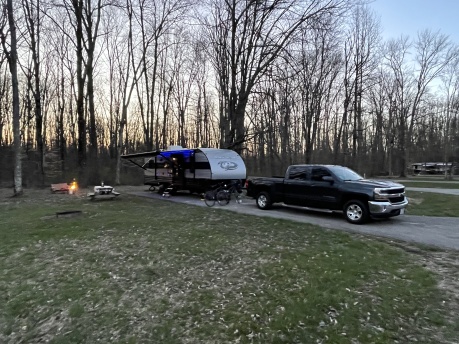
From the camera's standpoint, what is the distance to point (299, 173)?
1277cm

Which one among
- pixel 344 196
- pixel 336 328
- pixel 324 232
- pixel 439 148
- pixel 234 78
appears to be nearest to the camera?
pixel 336 328

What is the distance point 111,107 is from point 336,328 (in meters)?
39.7

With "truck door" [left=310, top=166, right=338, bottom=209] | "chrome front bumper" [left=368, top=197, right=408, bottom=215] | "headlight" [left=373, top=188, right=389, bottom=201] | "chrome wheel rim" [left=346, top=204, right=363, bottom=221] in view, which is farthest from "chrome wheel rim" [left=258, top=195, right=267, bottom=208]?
"headlight" [left=373, top=188, right=389, bottom=201]

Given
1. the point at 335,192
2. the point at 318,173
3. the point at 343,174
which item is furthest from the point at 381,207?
the point at 318,173

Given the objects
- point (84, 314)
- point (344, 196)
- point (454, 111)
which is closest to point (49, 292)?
point (84, 314)

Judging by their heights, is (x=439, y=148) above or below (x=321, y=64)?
below

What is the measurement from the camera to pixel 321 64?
3136 centimetres

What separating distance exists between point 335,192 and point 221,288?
281 inches

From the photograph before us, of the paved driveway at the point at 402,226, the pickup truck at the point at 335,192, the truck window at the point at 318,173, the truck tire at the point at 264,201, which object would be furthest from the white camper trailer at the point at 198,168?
the truck window at the point at 318,173

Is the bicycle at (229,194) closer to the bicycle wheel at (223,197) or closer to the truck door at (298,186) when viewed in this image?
the bicycle wheel at (223,197)

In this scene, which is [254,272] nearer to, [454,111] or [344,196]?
[344,196]

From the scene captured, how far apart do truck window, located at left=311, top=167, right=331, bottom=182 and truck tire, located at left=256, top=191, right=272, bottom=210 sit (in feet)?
7.40

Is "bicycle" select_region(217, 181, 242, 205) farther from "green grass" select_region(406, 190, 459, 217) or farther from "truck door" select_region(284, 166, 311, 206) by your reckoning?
"green grass" select_region(406, 190, 459, 217)

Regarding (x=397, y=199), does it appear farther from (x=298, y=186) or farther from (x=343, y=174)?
(x=298, y=186)
